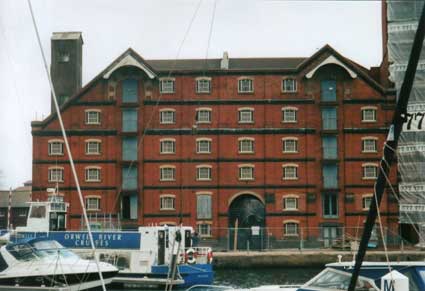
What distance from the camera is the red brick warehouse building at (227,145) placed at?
49688 millimetres

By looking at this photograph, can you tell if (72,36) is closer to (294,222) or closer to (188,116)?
(188,116)

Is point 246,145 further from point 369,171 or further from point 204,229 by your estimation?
point 369,171

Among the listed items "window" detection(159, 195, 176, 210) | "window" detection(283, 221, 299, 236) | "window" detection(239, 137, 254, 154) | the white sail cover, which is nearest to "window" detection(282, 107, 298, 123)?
"window" detection(239, 137, 254, 154)

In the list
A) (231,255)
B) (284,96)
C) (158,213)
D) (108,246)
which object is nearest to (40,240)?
(108,246)

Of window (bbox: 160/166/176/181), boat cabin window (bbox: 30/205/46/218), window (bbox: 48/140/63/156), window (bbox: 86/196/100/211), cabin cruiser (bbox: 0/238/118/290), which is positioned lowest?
cabin cruiser (bbox: 0/238/118/290)

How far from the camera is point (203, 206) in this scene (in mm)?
49625

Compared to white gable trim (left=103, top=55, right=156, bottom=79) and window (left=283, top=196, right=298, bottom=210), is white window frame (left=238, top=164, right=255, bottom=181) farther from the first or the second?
white gable trim (left=103, top=55, right=156, bottom=79)

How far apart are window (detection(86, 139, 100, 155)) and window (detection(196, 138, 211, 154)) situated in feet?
23.6

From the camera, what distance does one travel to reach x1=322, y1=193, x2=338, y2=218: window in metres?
49.7

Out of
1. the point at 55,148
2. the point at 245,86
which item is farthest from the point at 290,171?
the point at 55,148

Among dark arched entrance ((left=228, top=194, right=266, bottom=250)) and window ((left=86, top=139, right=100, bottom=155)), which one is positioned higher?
window ((left=86, top=139, right=100, bottom=155))

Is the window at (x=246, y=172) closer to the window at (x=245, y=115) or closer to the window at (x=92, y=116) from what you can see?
the window at (x=245, y=115)

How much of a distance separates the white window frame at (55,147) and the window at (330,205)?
62.6ft

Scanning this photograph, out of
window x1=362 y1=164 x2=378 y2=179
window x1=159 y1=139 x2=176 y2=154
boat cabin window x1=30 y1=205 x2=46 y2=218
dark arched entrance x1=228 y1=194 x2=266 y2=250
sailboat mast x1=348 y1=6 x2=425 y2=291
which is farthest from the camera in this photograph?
window x1=159 y1=139 x2=176 y2=154
